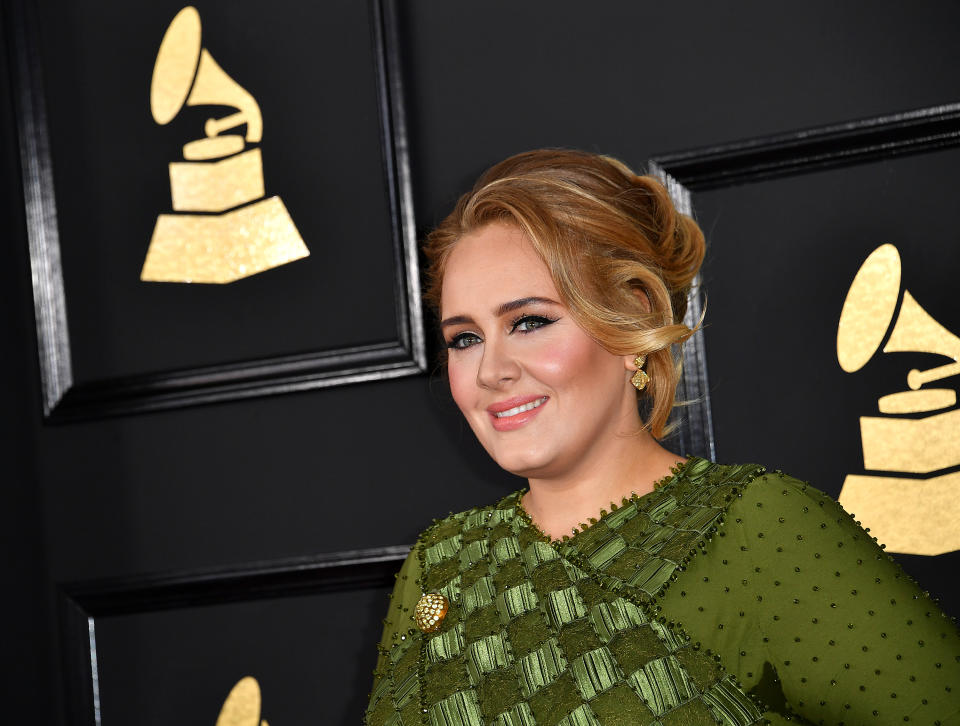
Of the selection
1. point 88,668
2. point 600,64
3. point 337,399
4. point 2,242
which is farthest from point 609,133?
point 88,668

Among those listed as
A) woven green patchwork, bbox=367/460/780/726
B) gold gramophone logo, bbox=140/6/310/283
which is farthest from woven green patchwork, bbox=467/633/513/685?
gold gramophone logo, bbox=140/6/310/283

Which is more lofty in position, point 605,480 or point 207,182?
point 207,182

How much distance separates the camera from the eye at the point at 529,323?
1.11 m

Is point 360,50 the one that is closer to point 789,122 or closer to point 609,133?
point 609,133

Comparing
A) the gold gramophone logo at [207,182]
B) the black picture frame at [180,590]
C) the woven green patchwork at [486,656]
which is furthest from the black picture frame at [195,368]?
the woven green patchwork at [486,656]

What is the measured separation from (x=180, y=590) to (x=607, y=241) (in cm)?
87

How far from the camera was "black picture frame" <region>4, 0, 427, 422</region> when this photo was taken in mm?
1472

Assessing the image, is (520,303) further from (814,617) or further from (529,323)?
(814,617)

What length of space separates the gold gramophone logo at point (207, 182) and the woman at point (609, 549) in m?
0.42

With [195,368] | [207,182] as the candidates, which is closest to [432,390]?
[195,368]

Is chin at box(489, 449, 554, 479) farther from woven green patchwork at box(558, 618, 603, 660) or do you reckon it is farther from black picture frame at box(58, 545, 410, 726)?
black picture frame at box(58, 545, 410, 726)

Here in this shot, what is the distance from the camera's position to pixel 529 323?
1118 mm

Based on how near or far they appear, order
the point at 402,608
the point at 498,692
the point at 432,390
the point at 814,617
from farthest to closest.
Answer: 1. the point at 432,390
2. the point at 402,608
3. the point at 498,692
4. the point at 814,617

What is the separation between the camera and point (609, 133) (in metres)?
1.43
